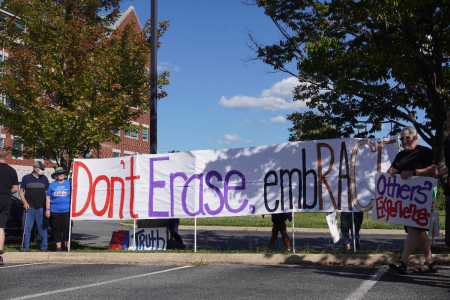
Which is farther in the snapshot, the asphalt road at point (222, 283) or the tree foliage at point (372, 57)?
the tree foliage at point (372, 57)

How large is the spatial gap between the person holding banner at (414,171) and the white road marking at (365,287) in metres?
0.31

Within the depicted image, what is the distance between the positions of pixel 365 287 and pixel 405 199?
1.65 m

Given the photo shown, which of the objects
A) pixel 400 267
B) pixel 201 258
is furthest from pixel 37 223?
pixel 400 267

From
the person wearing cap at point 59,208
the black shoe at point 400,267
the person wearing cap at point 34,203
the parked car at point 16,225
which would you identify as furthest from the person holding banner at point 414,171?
the parked car at point 16,225

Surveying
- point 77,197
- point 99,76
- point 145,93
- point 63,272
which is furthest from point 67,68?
point 63,272

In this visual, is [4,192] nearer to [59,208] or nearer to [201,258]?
[59,208]

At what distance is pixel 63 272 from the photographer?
6984 millimetres

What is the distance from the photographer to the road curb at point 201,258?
7.25 metres

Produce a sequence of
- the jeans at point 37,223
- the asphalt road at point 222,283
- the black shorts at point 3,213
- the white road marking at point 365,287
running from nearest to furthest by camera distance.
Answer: the white road marking at point 365,287 < the asphalt road at point 222,283 < the black shorts at point 3,213 < the jeans at point 37,223

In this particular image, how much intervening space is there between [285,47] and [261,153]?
5.96m

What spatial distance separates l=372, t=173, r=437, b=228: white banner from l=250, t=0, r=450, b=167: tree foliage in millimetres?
3368

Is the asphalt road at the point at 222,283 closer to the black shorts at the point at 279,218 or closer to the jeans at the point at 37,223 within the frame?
the black shorts at the point at 279,218

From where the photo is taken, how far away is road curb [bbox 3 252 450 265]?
7.25 m

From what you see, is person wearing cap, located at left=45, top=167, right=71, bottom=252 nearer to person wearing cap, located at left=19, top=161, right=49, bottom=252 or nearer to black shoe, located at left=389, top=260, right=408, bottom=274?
person wearing cap, located at left=19, top=161, right=49, bottom=252
